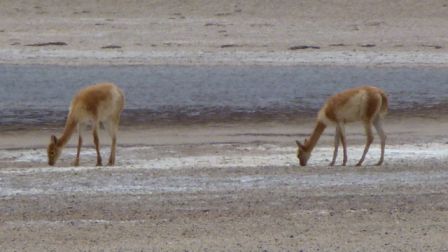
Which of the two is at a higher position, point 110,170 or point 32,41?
point 110,170

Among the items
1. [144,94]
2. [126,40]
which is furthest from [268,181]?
[126,40]

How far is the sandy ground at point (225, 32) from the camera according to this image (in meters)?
30.5

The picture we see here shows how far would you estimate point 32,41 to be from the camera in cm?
3238

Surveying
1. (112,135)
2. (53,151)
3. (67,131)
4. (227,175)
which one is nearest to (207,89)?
(112,135)

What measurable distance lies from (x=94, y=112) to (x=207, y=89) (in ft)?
31.6

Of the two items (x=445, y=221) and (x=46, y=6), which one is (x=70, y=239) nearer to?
(x=445, y=221)

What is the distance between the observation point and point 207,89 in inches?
992

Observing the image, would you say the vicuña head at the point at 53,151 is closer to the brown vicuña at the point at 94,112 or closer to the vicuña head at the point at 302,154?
the brown vicuña at the point at 94,112

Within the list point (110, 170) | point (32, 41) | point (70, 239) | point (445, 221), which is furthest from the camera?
point (32, 41)

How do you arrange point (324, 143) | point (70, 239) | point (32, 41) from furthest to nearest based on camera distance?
point (32, 41) < point (324, 143) < point (70, 239)

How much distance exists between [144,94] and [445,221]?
47.4 feet

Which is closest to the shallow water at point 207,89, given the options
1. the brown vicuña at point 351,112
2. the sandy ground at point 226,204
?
the sandy ground at point 226,204

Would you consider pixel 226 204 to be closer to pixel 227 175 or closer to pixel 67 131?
pixel 227 175

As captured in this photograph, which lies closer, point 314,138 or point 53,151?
point 314,138
